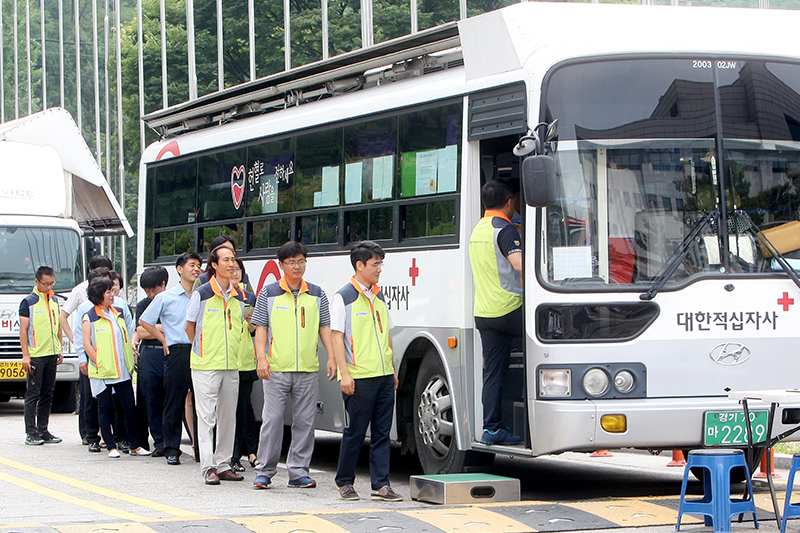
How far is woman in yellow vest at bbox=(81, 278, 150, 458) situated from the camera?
12336 mm

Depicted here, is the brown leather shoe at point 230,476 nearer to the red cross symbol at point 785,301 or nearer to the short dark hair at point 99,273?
the short dark hair at point 99,273

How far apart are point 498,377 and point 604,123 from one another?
188cm

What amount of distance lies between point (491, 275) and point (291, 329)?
65.6 inches

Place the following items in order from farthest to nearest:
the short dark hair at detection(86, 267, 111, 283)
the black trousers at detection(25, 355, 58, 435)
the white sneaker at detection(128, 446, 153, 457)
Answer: the black trousers at detection(25, 355, 58, 435), the short dark hair at detection(86, 267, 111, 283), the white sneaker at detection(128, 446, 153, 457)

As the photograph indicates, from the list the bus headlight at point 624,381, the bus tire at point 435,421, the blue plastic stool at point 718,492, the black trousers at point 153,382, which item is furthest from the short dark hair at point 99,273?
the blue plastic stool at point 718,492

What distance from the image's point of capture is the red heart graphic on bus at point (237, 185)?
12341 mm

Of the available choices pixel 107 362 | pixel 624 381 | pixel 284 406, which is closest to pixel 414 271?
pixel 284 406

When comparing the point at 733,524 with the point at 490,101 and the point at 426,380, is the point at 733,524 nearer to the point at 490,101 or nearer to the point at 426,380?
the point at 426,380

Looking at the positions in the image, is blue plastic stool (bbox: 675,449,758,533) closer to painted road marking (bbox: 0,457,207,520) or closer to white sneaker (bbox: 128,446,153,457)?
painted road marking (bbox: 0,457,207,520)

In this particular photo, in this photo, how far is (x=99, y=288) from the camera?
12406mm

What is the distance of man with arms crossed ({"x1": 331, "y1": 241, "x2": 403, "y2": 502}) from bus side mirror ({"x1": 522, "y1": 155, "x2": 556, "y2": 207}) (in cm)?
156

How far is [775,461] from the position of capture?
1152 centimetres

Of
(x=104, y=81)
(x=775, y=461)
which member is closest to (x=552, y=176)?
(x=775, y=461)

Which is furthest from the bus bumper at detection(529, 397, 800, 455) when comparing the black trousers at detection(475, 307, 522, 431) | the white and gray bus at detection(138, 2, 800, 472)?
the black trousers at detection(475, 307, 522, 431)
